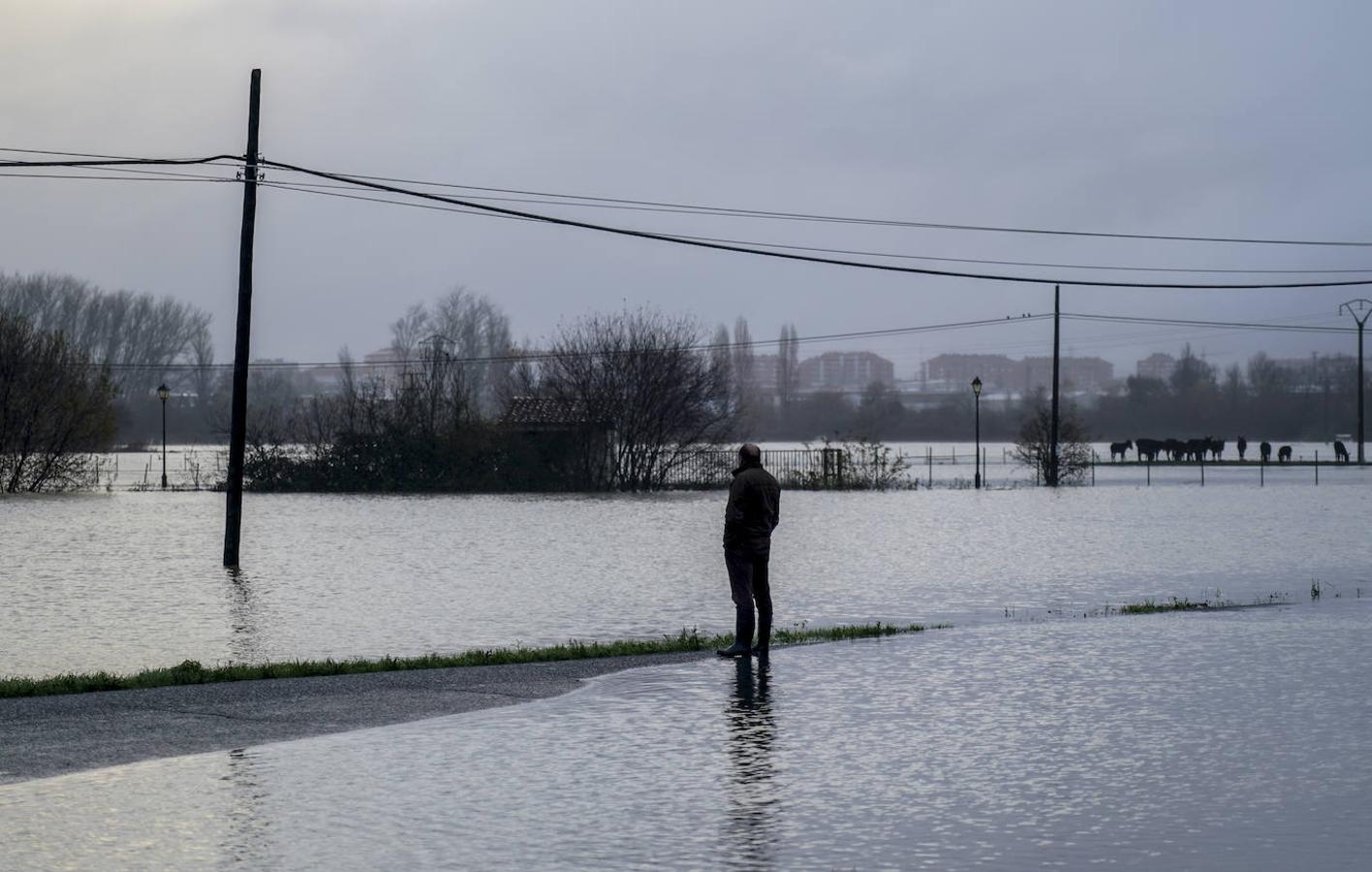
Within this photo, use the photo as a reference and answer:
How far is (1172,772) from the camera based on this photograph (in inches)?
377

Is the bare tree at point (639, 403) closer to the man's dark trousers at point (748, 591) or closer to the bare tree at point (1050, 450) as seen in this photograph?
the bare tree at point (1050, 450)

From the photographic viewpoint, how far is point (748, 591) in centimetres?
1512

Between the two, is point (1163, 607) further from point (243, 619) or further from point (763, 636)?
point (243, 619)

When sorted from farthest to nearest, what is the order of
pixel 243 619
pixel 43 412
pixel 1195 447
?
pixel 1195 447
pixel 43 412
pixel 243 619

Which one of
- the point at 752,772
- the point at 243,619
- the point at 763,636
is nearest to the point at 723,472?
the point at 243,619

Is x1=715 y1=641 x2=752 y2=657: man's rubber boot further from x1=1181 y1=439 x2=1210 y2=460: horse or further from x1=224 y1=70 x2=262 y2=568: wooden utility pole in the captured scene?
x1=1181 y1=439 x2=1210 y2=460: horse

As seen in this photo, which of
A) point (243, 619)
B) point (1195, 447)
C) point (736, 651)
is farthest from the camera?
point (1195, 447)

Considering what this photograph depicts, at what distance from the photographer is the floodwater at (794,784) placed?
7.63 meters

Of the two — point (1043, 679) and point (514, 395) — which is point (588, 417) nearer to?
point (514, 395)

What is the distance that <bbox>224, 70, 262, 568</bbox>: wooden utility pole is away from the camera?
2594 cm

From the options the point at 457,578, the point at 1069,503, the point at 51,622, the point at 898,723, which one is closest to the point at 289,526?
the point at 457,578

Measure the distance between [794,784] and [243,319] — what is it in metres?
19.5

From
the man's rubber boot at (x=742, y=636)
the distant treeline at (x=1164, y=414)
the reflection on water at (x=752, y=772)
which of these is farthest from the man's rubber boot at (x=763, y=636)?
the distant treeline at (x=1164, y=414)

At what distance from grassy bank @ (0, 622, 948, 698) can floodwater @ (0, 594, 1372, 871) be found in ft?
4.32
